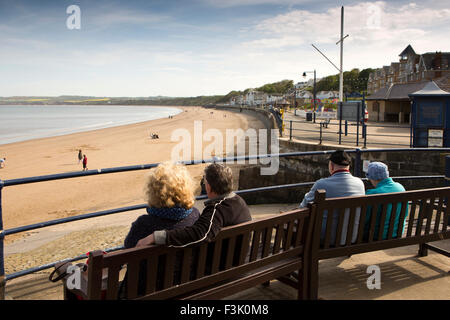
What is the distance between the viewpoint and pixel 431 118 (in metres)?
10.9

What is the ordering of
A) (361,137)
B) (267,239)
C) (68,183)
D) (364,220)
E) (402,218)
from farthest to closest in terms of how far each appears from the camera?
(68,183)
(361,137)
(402,218)
(364,220)
(267,239)

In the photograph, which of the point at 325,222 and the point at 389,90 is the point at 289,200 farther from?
the point at 389,90

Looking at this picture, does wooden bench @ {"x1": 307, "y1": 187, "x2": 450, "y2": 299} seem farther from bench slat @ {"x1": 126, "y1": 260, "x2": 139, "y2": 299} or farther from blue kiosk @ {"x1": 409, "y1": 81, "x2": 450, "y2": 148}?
blue kiosk @ {"x1": 409, "y1": 81, "x2": 450, "y2": 148}

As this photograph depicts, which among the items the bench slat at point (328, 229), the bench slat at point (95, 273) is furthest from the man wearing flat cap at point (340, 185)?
the bench slat at point (95, 273)

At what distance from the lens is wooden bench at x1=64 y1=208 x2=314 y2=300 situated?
1974 mm

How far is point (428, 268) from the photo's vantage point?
3.73 metres

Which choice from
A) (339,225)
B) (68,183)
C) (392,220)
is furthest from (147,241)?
(68,183)

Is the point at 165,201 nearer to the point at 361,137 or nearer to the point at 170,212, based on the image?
the point at 170,212

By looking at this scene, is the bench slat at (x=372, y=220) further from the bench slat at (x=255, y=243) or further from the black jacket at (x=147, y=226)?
the black jacket at (x=147, y=226)

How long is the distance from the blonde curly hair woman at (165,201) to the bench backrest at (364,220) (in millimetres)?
1032

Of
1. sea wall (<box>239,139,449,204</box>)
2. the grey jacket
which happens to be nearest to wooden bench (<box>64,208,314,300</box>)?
the grey jacket

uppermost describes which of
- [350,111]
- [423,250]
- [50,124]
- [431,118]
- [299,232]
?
[350,111]

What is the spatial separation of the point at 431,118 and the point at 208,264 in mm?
10757
